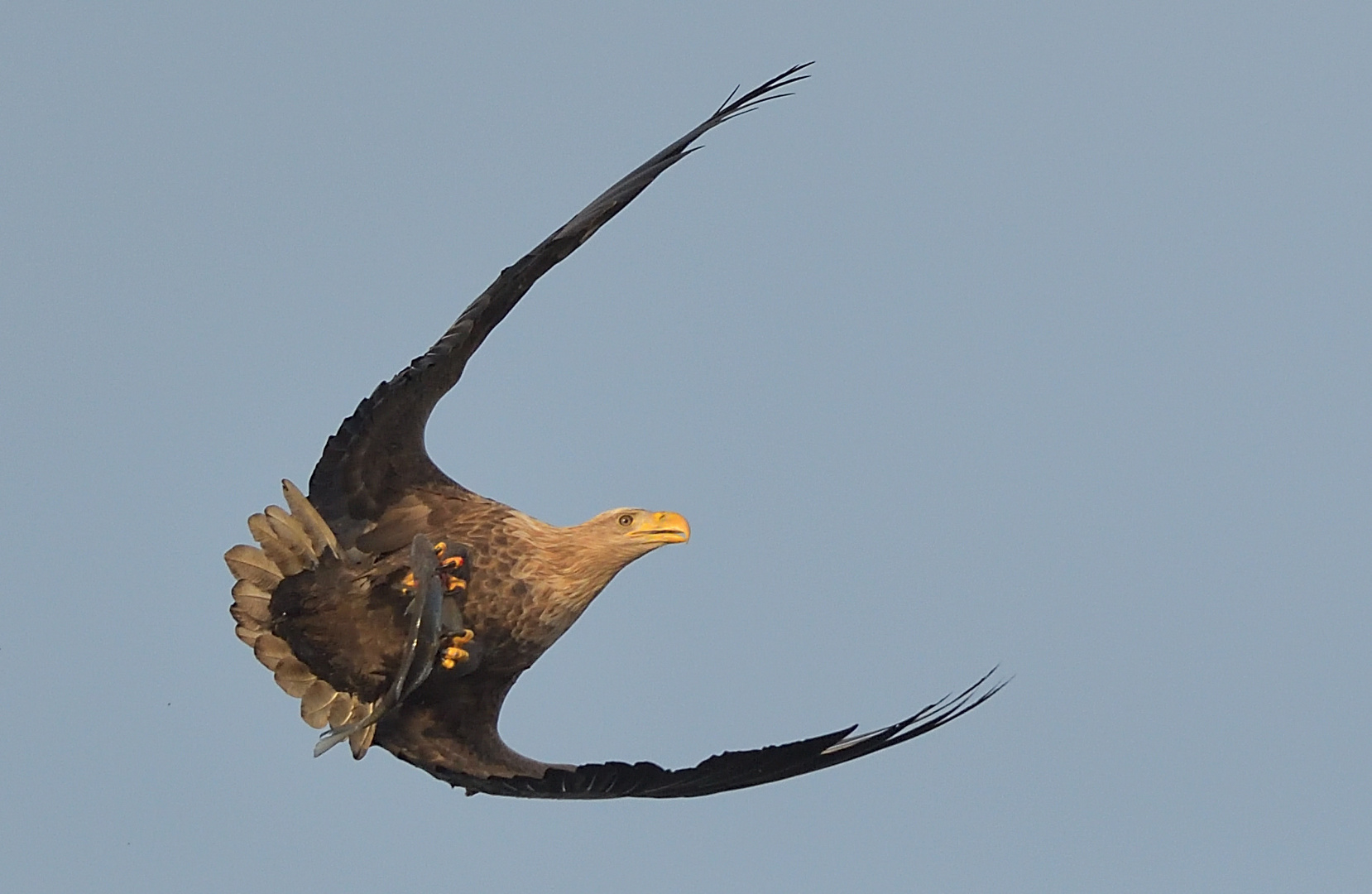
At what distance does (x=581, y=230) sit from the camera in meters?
11.6

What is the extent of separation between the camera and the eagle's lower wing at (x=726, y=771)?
10742mm

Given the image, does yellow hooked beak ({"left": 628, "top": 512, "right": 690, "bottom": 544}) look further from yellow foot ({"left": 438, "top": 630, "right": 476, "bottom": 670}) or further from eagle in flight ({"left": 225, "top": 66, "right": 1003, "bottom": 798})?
yellow foot ({"left": 438, "top": 630, "right": 476, "bottom": 670})

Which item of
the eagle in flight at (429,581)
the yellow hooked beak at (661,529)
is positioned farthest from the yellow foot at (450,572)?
the yellow hooked beak at (661,529)

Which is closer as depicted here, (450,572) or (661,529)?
(450,572)

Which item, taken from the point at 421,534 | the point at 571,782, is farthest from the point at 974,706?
the point at 421,534

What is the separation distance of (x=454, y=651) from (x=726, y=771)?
55.3 inches

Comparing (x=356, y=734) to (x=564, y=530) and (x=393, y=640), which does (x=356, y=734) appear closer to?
(x=393, y=640)

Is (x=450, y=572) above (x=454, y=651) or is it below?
above

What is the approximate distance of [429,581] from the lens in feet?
36.4

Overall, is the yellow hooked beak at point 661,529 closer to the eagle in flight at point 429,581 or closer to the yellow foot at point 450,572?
the eagle in flight at point 429,581

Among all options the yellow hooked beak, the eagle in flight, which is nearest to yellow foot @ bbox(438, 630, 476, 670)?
the eagle in flight

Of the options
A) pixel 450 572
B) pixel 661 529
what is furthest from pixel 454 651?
pixel 661 529

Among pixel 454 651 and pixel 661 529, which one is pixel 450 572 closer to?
A: pixel 454 651

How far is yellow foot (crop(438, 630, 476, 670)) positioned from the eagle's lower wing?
2.41 feet
